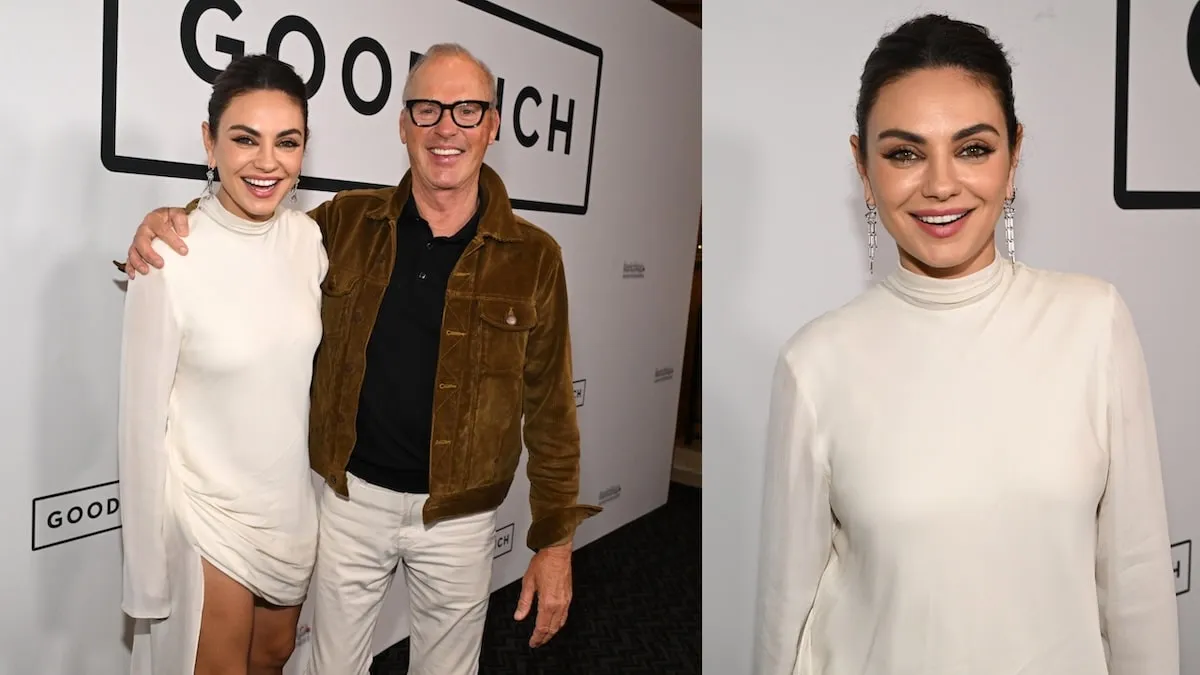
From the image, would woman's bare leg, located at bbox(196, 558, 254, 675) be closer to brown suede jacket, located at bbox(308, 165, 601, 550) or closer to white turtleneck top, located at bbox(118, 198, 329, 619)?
white turtleneck top, located at bbox(118, 198, 329, 619)

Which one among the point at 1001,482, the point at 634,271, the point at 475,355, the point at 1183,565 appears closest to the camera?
the point at 1001,482

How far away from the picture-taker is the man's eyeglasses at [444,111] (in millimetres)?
1806

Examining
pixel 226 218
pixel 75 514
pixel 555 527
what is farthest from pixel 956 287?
pixel 75 514

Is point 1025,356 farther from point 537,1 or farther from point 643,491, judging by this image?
point 643,491

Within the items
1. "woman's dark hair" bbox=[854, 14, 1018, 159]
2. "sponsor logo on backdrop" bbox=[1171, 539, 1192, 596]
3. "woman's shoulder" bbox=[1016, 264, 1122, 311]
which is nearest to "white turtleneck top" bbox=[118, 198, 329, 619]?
"woman's dark hair" bbox=[854, 14, 1018, 159]

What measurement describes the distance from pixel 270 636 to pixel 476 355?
783 millimetres

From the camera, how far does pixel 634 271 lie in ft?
15.1

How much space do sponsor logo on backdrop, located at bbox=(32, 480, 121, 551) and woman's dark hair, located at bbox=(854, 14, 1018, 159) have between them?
1.97 meters

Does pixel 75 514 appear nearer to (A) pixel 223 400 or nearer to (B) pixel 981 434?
(A) pixel 223 400

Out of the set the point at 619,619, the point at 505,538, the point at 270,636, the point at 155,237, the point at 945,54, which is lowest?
the point at 619,619

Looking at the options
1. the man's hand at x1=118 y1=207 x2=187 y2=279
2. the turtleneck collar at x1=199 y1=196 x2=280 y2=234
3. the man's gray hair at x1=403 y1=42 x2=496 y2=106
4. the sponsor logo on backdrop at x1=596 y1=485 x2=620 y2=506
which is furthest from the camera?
the sponsor logo on backdrop at x1=596 y1=485 x2=620 y2=506

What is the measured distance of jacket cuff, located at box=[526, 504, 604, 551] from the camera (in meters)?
1.96

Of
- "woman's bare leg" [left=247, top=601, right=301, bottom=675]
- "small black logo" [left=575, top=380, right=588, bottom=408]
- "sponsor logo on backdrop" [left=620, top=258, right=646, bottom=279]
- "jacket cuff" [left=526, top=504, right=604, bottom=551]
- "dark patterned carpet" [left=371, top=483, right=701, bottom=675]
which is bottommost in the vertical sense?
"dark patterned carpet" [left=371, top=483, right=701, bottom=675]

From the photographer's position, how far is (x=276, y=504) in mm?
1784
